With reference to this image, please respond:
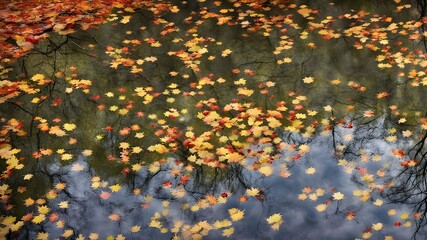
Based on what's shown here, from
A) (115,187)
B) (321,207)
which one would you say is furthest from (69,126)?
(321,207)

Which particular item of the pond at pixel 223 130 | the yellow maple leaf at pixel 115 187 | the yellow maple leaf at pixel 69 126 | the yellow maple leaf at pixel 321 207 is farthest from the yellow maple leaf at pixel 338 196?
the yellow maple leaf at pixel 69 126

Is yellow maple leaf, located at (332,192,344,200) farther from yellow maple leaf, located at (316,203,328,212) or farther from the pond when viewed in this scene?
yellow maple leaf, located at (316,203,328,212)

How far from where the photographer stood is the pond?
4.61 meters

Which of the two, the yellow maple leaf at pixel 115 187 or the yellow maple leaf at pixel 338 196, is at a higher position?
the yellow maple leaf at pixel 338 196

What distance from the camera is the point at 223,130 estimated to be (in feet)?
19.4

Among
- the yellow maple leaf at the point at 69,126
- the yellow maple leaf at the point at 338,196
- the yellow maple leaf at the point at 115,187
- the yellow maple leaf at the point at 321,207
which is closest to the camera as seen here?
the yellow maple leaf at the point at 321,207

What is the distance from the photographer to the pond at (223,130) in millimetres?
4605

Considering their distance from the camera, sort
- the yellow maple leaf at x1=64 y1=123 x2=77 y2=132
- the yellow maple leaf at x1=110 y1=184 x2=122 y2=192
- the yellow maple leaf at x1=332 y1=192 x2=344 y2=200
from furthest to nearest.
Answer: the yellow maple leaf at x1=64 y1=123 x2=77 y2=132 → the yellow maple leaf at x1=110 y1=184 x2=122 y2=192 → the yellow maple leaf at x1=332 y1=192 x2=344 y2=200

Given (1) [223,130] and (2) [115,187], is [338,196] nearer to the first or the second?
(1) [223,130]

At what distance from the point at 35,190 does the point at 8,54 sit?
445 cm

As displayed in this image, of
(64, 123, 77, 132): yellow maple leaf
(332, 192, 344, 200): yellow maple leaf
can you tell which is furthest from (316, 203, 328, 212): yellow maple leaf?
(64, 123, 77, 132): yellow maple leaf

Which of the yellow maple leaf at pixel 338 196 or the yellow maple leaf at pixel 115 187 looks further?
the yellow maple leaf at pixel 115 187

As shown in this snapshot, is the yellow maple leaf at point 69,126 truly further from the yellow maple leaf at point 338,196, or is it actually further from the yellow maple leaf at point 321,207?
the yellow maple leaf at point 338,196

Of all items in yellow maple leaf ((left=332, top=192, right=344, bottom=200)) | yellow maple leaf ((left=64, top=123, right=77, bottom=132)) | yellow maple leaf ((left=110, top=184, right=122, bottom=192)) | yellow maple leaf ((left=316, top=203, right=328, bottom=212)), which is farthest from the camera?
yellow maple leaf ((left=64, top=123, right=77, bottom=132))
